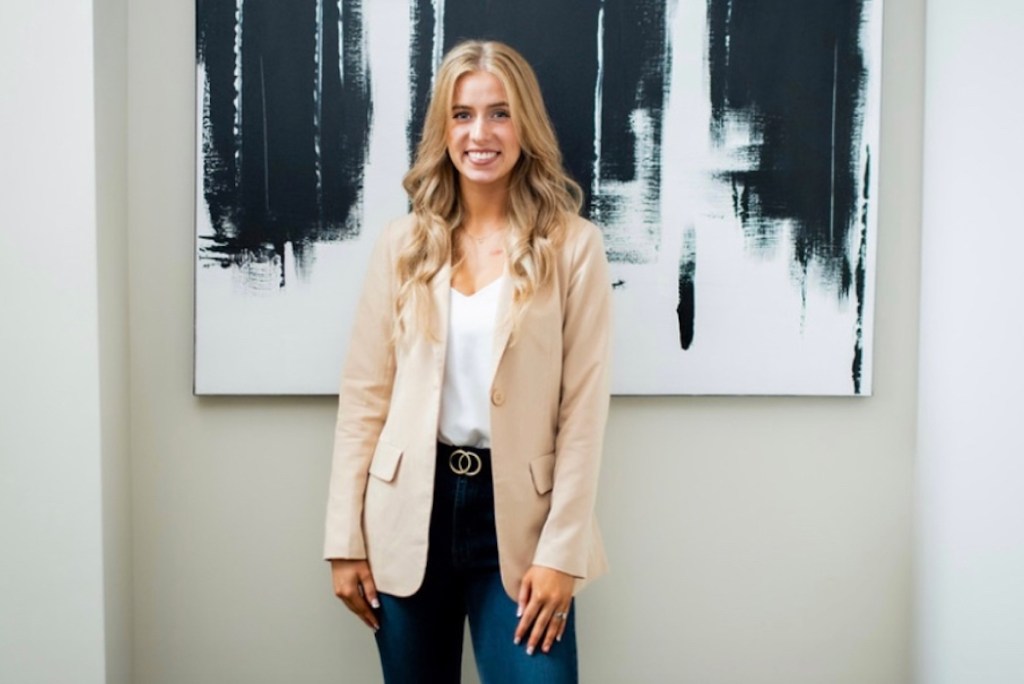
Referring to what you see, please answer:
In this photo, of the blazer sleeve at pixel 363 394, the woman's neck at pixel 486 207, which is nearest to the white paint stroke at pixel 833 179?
the woman's neck at pixel 486 207

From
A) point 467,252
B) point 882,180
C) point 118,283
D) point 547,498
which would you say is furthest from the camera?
point 882,180

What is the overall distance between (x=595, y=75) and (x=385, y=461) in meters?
0.99

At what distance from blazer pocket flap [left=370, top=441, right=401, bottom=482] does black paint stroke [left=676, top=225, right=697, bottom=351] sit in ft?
2.51

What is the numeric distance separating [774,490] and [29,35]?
73.8 inches

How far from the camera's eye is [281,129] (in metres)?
2.03

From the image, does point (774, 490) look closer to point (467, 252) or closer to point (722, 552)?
point (722, 552)

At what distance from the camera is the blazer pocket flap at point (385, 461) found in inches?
65.0

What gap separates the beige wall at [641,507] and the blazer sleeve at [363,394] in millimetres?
385

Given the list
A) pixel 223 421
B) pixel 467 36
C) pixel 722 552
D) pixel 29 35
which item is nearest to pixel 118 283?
pixel 223 421

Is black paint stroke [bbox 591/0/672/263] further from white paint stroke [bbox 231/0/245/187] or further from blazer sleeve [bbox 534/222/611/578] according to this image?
white paint stroke [bbox 231/0/245/187]

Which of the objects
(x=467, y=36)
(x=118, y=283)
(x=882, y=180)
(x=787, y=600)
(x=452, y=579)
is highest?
(x=467, y=36)

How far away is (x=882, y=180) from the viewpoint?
2.14 meters

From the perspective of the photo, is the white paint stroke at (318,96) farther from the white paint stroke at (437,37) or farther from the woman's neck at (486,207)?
the woman's neck at (486,207)

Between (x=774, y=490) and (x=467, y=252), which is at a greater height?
(x=467, y=252)
